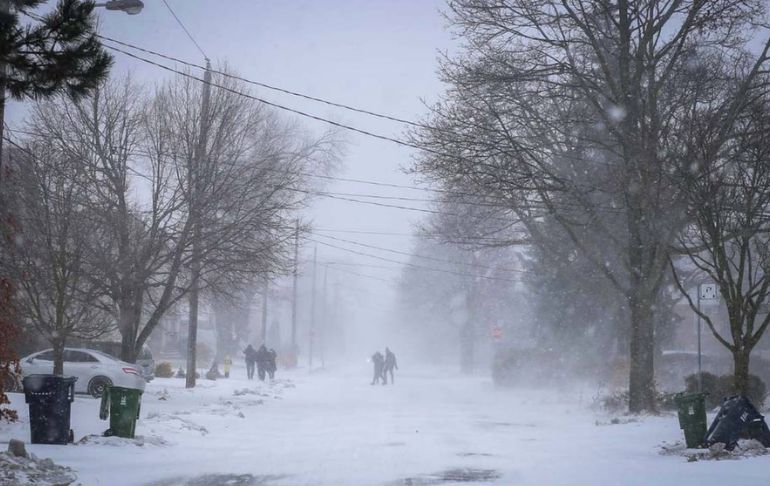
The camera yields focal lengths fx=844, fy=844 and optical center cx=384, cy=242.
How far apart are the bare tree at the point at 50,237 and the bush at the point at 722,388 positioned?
15489 millimetres

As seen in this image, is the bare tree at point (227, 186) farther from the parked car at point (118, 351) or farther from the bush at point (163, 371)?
the bush at point (163, 371)

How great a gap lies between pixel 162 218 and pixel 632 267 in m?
12.9

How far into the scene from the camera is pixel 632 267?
70.5 ft

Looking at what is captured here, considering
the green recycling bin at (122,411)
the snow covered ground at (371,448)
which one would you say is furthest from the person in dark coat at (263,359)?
the green recycling bin at (122,411)

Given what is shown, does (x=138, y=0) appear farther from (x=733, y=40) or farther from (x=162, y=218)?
(x=733, y=40)

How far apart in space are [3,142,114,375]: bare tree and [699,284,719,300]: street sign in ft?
46.2

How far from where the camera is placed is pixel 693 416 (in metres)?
14.0

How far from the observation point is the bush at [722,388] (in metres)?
20.7

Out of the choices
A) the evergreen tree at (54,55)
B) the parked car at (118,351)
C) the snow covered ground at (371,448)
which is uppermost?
the evergreen tree at (54,55)

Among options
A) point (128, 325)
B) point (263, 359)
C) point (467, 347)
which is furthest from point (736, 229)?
point (467, 347)

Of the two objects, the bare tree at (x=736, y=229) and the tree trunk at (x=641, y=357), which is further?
the tree trunk at (x=641, y=357)

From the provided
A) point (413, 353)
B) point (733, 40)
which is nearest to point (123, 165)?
point (733, 40)

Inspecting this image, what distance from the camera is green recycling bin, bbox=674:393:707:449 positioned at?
45.9ft

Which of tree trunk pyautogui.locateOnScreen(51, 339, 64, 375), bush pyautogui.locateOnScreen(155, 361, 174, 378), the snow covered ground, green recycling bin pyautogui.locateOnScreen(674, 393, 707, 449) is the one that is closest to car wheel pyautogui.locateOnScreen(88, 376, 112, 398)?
the snow covered ground
